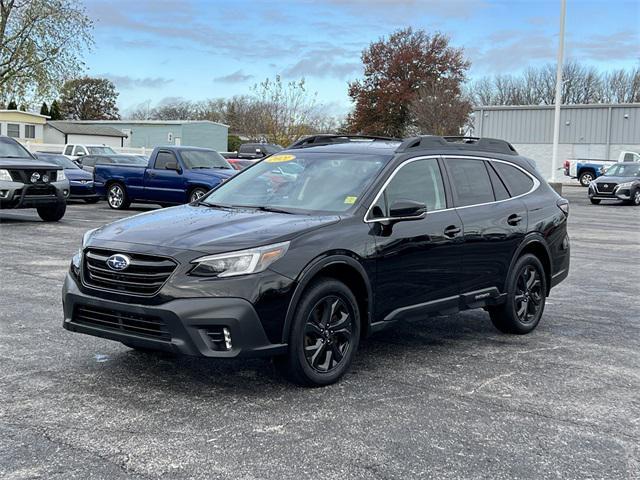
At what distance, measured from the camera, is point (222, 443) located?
160 inches

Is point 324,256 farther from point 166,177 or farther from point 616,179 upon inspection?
point 616,179

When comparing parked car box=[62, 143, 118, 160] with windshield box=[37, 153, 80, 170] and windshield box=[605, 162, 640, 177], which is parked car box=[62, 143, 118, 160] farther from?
windshield box=[605, 162, 640, 177]

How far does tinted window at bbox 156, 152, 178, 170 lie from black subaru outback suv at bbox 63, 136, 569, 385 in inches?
522

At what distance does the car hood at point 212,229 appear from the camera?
481 centimetres

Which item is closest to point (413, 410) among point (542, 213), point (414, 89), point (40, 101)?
point (542, 213)

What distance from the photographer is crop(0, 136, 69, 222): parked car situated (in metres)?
14.7

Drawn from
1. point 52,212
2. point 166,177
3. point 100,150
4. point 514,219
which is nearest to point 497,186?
point 514,219

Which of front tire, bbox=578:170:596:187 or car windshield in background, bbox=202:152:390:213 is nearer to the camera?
car windshield in background, bbox=202:152:390:213

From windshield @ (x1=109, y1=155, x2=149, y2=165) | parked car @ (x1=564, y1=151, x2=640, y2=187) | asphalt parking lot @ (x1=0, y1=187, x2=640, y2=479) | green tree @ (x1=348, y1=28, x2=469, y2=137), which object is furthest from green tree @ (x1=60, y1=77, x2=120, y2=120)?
asphalt parking lot @ (x1=0, y1=187, x2=640, y2=479)

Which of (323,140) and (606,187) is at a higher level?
(323,140)

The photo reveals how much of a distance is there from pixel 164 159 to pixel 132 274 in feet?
50.6

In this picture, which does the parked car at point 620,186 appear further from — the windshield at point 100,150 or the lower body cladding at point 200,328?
the lower body cladding at point 200,328

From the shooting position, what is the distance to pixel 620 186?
2819cm

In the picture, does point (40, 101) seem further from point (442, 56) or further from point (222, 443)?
point (222, 443)
